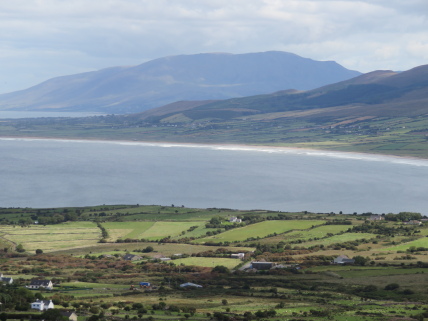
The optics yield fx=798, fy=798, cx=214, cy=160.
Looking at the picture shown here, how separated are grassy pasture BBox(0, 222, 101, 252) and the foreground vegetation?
86mm

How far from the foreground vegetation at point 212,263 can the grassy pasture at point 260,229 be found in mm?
85

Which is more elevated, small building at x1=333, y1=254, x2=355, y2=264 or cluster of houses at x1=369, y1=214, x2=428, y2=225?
Result: cluster of houses at x1=369, y1=214, x2=428, y2=225

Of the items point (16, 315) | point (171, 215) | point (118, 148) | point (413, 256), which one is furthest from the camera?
point (118, 148)

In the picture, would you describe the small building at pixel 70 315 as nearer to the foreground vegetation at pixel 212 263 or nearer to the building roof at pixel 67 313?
the building roof at pixel 67 313

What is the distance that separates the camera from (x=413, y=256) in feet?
166

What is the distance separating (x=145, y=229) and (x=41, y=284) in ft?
83.8

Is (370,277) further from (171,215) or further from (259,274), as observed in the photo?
(171,215)

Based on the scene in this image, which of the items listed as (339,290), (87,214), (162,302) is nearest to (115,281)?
(162,302)

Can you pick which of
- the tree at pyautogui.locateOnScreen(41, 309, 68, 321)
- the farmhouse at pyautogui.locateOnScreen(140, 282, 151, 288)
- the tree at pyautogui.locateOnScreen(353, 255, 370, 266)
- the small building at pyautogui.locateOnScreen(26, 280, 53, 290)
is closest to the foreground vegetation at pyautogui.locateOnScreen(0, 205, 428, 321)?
the tree at pyautogui.locateOnScreen(353, 255, 370, 266)

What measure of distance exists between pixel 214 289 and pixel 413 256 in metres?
15.0

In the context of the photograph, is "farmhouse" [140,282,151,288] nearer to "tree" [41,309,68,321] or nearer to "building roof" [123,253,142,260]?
"building roof" [123,253,142,260]

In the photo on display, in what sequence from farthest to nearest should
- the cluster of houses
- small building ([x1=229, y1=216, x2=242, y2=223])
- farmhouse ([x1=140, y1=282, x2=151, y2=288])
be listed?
small building ([x1=229, y1=216, x2=242, y2=223]) < the cluster of houses < farmhouse ([x1=140, y1=282, x2=151, y2=288])

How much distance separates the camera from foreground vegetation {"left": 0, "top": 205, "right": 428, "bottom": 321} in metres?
36.3

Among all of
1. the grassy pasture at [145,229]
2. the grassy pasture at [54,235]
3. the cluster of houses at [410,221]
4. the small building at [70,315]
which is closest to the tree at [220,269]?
the grassy pasture at [145,229]
